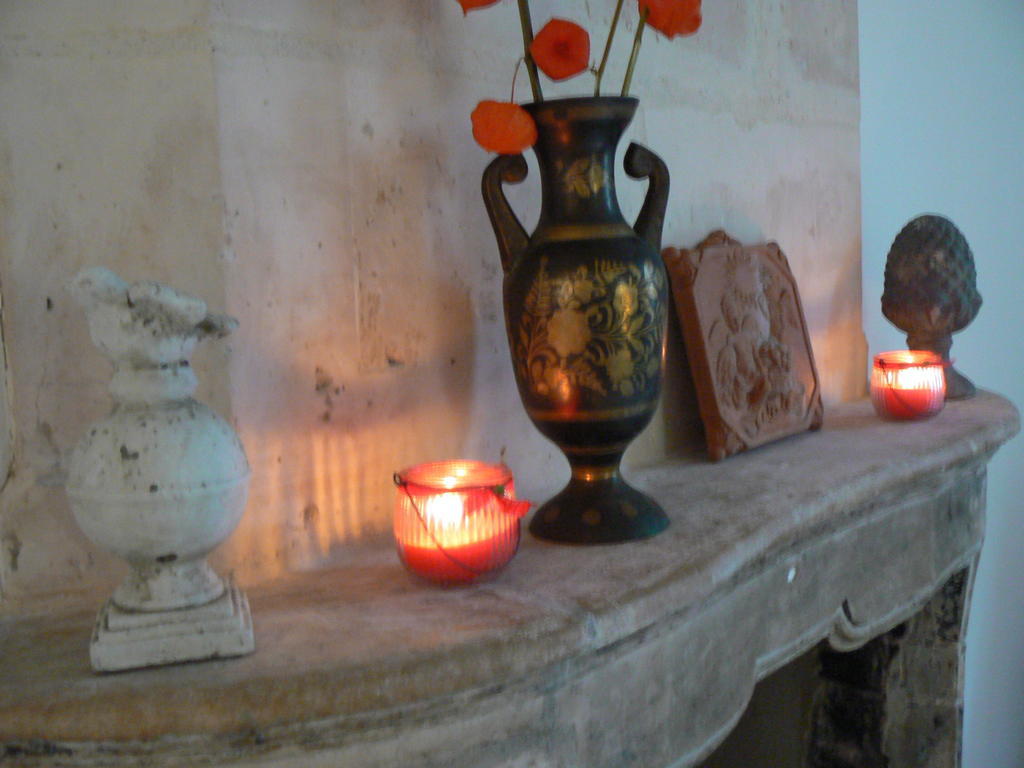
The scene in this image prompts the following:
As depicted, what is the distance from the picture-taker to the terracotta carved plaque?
126cm

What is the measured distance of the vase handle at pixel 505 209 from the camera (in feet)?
3.05

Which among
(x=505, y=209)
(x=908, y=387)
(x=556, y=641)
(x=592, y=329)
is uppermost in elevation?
(x=505, y=209)

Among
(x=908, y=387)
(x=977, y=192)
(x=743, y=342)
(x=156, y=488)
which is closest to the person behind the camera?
(x=156, y=488)

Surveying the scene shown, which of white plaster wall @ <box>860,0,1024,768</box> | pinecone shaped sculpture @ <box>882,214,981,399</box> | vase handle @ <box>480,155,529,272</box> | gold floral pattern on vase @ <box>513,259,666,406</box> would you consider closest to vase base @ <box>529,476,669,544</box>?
gold floral pattern on vase @ <box>513,259,666,406</box>

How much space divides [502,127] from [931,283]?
3.11 ft

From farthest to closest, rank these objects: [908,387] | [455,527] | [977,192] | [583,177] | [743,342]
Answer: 1. [977,192]
2. [908,387]
3. [743,342]
4. [583,177]
5. [455,527]

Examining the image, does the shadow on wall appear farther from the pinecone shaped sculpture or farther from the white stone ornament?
the pinecone shaped sculpture

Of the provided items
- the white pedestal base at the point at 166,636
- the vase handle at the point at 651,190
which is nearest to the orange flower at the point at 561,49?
the vase handle at the point at 651,190

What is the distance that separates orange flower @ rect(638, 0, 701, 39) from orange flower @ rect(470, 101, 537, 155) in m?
0.17

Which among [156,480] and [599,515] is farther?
[599,515]

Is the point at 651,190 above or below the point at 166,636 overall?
above

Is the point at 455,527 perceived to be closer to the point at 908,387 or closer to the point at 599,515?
the point at 599,515

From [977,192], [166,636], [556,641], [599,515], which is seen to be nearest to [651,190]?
[599,515]

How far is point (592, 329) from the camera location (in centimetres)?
88
